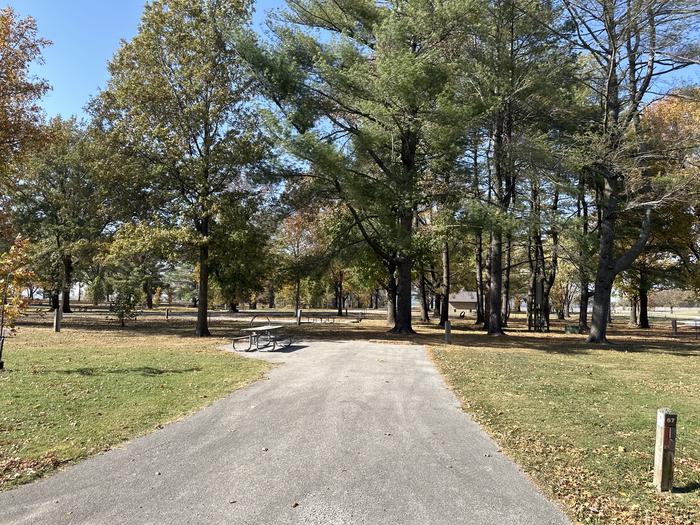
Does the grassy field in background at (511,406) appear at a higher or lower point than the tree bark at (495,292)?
lower

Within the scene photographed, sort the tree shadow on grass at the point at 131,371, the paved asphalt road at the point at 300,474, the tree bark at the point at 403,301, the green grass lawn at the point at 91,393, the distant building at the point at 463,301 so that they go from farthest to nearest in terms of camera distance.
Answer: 1. the distant building at the point at 463,301
2. the tree bark at the point at 403,301
3. the tree shadow on grass at the point at 131,371
4. the green grass lawn at the point at 91,393
5. the paved asphalt road at the point at 300,474

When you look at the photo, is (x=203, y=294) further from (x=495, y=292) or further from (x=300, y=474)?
(x=300, y=474)

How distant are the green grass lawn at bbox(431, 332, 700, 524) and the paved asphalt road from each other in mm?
459

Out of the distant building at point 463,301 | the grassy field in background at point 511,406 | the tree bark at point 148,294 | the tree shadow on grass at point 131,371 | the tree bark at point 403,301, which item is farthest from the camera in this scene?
the distant building at point 463,301

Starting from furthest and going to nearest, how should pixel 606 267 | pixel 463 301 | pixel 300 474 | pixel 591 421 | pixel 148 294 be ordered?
pixel 463 301
pixel 148 294
pixel 606 267
pixel 591 421
pixel 300 474

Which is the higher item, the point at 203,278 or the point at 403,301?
the point at 203,278

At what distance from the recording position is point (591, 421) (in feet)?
23.3

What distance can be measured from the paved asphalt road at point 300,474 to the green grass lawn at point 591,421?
0.46 meters

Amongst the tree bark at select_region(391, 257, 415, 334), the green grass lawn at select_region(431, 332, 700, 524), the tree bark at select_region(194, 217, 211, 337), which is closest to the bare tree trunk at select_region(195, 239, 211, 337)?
the tree bark at select_region(194, 217, 211, 337)

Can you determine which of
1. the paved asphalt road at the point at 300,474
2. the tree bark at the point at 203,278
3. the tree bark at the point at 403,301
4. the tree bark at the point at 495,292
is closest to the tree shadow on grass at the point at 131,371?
the paved asphalt road at the point at 300,474

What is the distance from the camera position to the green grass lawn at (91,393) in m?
5.57

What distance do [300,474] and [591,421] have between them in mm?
4567

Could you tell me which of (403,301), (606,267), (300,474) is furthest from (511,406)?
(606,267)

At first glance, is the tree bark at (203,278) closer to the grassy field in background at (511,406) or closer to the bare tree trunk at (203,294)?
the bare tree trunk at (203,294)
